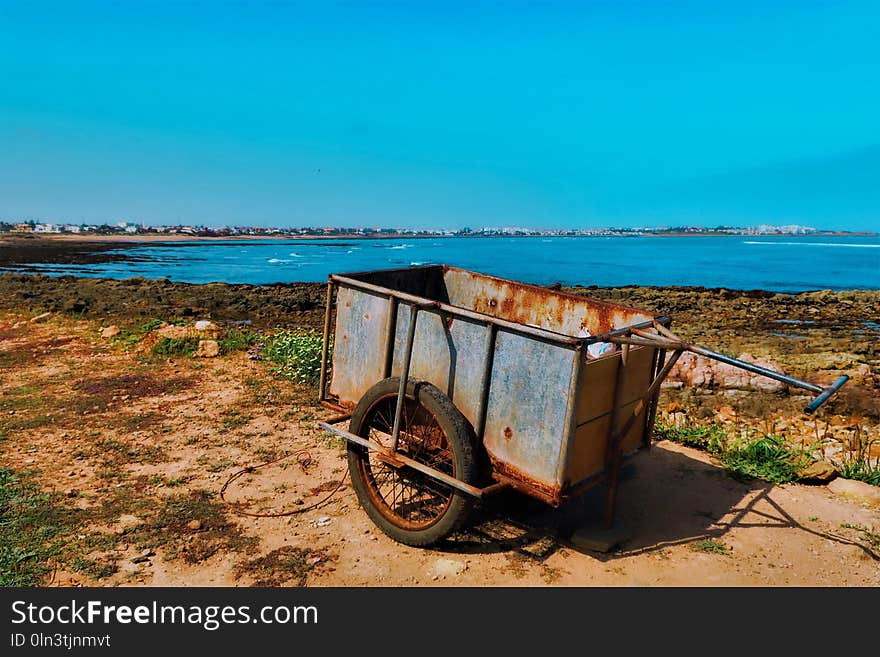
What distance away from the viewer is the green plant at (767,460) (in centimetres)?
574

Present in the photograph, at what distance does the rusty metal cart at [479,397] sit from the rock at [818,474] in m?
2.25

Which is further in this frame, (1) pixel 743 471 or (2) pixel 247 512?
(1) pixel 743 471

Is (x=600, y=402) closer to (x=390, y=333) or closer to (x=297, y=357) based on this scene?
(x=390, y=333)

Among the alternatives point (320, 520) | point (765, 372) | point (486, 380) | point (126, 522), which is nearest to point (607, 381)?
point (486, 380)

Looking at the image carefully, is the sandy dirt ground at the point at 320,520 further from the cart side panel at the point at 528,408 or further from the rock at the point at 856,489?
the cart side panel at the point at 528,408

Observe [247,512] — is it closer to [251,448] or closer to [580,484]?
[251,448]

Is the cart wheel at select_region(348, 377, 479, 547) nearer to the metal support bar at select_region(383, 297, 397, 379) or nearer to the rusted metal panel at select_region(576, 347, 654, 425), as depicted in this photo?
the metal support bar at select_region(383, 297, 397, 379)

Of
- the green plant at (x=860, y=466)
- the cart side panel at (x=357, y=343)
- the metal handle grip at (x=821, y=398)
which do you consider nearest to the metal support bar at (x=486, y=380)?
the cart side panel at (x=357, y=343)

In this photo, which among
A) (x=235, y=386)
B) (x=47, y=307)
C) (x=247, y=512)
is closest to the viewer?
(x=247, y=512)

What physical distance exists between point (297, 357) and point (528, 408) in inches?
232
